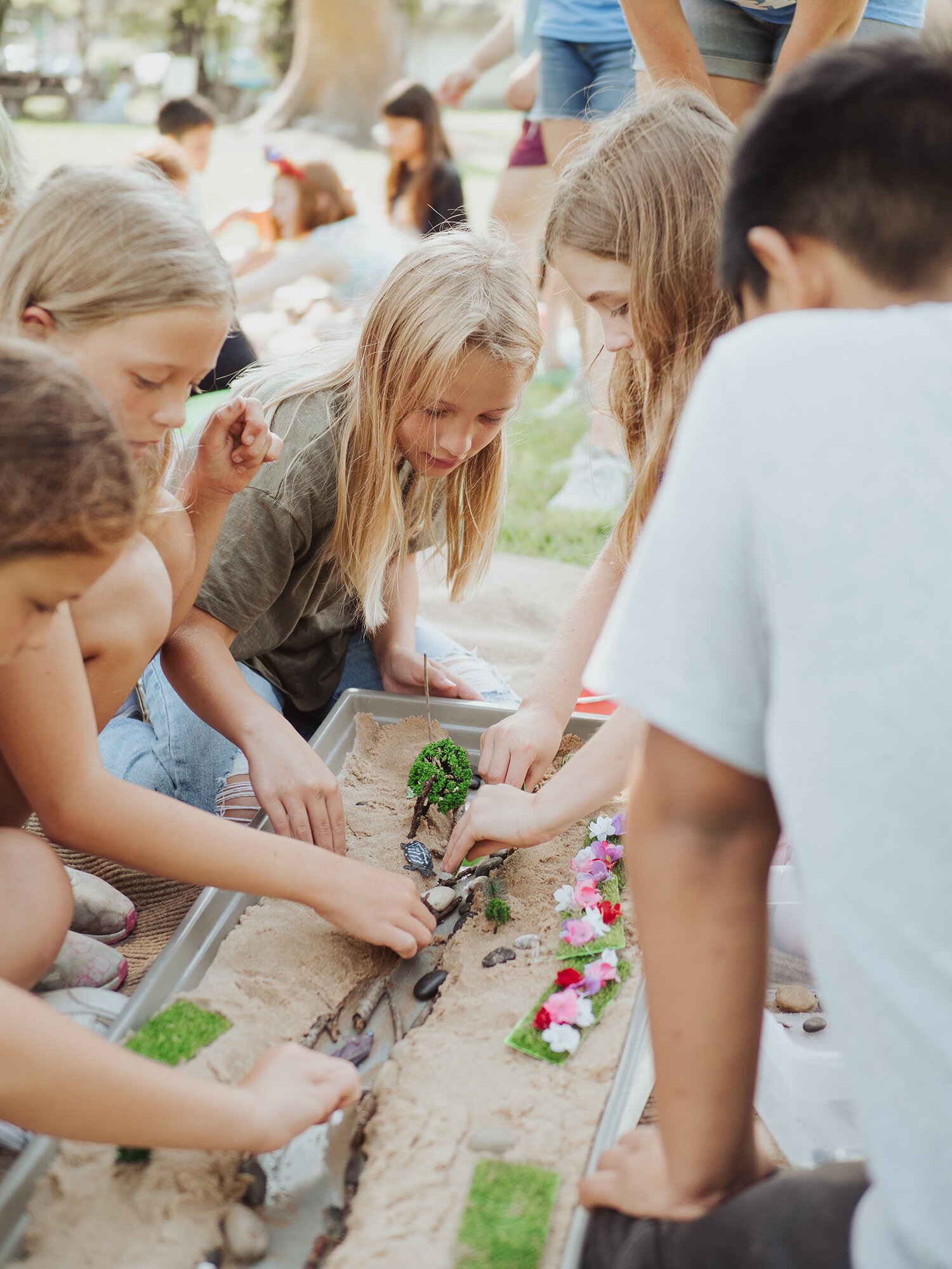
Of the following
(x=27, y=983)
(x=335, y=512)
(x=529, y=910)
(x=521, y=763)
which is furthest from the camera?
(x=335, y=512)

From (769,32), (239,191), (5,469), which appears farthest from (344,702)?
(239,191)

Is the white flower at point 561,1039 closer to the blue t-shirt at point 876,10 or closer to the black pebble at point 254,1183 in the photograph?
the black pebble at point 254,1183

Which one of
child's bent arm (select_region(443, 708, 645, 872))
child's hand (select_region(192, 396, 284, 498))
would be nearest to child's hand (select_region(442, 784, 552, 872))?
child's bent arm (select_region(443, 708, 645, 872))

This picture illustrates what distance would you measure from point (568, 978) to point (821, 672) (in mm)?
791

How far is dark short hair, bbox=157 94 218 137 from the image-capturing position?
20.6 ft

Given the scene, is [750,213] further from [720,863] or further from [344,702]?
[344,702]

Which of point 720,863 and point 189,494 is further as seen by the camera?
point 189,494

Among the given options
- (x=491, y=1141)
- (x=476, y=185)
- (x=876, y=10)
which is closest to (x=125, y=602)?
(x=491, y=1141)

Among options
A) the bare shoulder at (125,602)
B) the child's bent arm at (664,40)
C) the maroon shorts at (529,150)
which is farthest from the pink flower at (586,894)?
the maroon shorts at (529,150)

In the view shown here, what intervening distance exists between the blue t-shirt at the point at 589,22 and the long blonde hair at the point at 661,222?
2.00 meters

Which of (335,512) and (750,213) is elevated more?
(750,213)

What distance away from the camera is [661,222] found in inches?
65.4

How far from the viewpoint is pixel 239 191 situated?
10750 mm

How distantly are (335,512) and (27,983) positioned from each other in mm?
959
